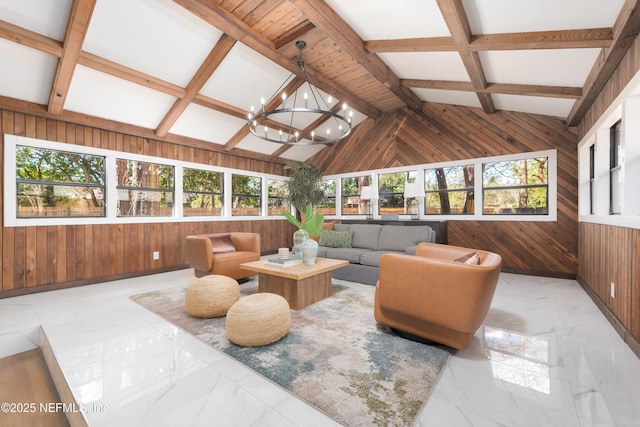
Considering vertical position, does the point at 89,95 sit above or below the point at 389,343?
above

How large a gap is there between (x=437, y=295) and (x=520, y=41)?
2604mm

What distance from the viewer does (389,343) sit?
2191 mm

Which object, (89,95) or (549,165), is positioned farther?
(549,165)

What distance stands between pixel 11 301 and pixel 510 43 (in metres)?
6.48

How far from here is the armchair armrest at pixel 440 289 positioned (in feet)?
5.99

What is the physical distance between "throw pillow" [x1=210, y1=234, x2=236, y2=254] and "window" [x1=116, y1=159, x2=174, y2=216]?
5.21ft

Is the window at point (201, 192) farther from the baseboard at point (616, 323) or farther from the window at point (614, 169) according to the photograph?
the window at point (614, 169)

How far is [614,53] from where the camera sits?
7.68 feet

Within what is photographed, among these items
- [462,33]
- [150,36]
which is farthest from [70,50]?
[462,33]

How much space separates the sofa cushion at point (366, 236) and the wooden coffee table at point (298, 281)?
1.28 m

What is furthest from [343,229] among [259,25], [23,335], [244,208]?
[23,335]

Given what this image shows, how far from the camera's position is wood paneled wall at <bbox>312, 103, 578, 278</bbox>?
433 centimetres

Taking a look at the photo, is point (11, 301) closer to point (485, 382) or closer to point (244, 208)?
point (244, 208)

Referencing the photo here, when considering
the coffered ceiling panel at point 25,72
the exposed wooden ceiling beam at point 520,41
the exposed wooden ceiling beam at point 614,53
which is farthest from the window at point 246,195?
the exposed wooden ceiling beam at point 614,53
